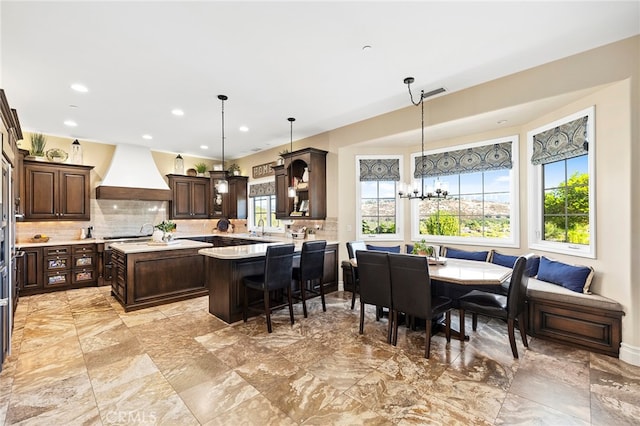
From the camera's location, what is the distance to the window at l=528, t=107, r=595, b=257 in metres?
3.22

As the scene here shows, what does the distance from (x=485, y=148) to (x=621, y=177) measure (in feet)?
6.03

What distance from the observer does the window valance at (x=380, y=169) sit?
535 centimetres

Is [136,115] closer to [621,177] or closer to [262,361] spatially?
[262,361]

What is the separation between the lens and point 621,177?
2.79m

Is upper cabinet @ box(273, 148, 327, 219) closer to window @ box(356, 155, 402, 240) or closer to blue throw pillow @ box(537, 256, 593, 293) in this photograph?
window @ box(356, 155, 402, 240)

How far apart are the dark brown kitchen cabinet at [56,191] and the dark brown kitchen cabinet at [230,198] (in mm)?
2547

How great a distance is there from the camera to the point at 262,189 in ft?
24.0

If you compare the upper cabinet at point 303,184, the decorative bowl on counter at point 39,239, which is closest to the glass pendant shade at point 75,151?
A: the decorative bowl on counter at point 39,239

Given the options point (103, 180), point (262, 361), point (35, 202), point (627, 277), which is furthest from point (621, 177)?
point (35, 202)

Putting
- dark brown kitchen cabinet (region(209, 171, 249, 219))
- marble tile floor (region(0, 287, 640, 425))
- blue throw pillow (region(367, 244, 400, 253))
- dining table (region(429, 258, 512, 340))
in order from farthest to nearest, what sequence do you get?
1. dark brown kitchen cabinet (region(209, 171, 249, 219))
2. blue throw pillow (region(367, 244, 400, 253))
3. dining table (region(429, 258, 512, 340))
4. marble tile floor (region(0, 287, 640, 425))

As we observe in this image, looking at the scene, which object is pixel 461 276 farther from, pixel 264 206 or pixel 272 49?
pixel 264 206

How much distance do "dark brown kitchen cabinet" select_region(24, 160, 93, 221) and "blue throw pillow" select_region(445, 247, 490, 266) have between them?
6.80m

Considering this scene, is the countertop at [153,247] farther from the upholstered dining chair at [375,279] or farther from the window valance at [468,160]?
the window valance at [468,160]

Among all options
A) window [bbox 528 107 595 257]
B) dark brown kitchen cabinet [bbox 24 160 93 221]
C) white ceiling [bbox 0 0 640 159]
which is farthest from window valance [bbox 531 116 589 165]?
dark brown kitchen cabinet [bbox 24 160 93 221]
